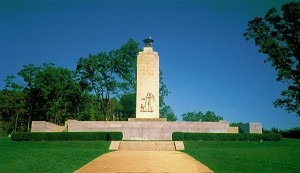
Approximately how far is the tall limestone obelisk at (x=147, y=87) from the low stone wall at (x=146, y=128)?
10.8 ft

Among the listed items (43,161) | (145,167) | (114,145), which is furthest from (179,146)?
(43,161)

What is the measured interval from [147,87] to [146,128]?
5.48 meters

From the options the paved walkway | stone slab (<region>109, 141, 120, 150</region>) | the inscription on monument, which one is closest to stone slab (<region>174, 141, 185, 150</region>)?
stone slab (<region>109, 141, 120, 150</region>)

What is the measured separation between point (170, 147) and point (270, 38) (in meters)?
18.1

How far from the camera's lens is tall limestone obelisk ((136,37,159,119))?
3259cm

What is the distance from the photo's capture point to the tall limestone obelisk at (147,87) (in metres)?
32.6

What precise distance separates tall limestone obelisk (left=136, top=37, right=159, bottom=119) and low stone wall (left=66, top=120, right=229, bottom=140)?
130 inches

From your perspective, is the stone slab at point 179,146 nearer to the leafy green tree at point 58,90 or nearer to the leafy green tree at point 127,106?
the leafy green tree at point 58,90

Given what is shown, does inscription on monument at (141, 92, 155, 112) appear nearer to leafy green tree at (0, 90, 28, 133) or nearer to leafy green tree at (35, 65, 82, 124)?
leafy green tree at (35, 65, 82, 124)

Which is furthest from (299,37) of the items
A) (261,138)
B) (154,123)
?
(154,123)

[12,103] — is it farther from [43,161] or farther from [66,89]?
[43,161]

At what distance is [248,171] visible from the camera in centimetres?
1167

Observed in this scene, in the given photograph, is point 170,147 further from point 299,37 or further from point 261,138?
point 299,37

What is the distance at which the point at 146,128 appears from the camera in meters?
28.9
